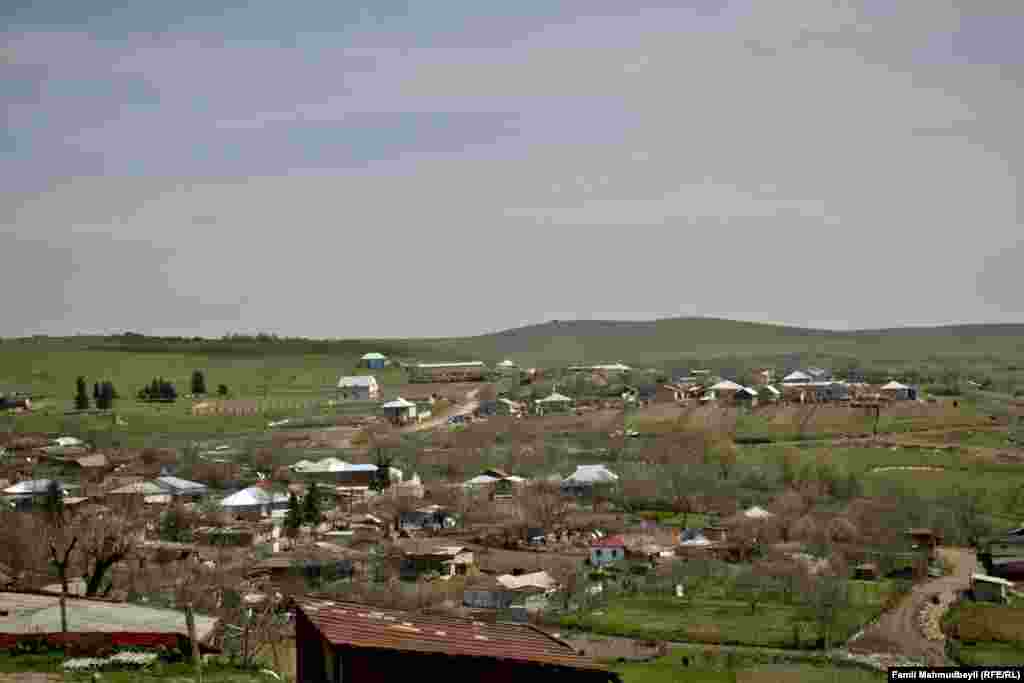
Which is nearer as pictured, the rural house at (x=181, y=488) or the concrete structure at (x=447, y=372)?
the rural house at (x=181, y=488)

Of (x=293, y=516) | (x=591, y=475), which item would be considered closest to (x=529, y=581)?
(x=293, y=516)

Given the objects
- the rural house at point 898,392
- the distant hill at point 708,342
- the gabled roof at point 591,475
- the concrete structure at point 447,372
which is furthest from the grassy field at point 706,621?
the distant hill at point 708,342

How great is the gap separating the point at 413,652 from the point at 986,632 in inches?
828

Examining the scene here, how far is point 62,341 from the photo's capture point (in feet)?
405

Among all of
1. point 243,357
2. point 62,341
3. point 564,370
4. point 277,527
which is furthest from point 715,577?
point 62,341

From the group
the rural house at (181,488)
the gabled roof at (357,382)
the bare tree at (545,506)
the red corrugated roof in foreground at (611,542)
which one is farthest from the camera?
the gabled roof at (357,382)

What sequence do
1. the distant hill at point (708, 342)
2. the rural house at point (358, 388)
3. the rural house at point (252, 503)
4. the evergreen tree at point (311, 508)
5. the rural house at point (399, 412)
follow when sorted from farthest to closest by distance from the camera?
the distant hill at point (708, 342) → the rural house at point (358, 388) → the rural house at point (399, 412) → the rural house at point (252, 503) → the evergreen tree at point (311, 508)

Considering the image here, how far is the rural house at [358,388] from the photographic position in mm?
87625

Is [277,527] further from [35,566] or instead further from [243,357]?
[243,357]

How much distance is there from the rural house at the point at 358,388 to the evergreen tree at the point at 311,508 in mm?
41878

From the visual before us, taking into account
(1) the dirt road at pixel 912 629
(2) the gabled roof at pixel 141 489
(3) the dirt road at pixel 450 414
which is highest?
(3) the dirt road at pixel 450 414

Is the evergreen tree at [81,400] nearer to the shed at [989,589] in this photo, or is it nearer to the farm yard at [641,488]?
the farm yard at [641,488]

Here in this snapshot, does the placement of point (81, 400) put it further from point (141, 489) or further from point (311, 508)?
point (311, 508)

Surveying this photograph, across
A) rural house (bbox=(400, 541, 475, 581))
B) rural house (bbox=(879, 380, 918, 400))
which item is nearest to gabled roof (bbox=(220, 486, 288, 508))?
rural house (bbox=(400, 541, 475, 581))
